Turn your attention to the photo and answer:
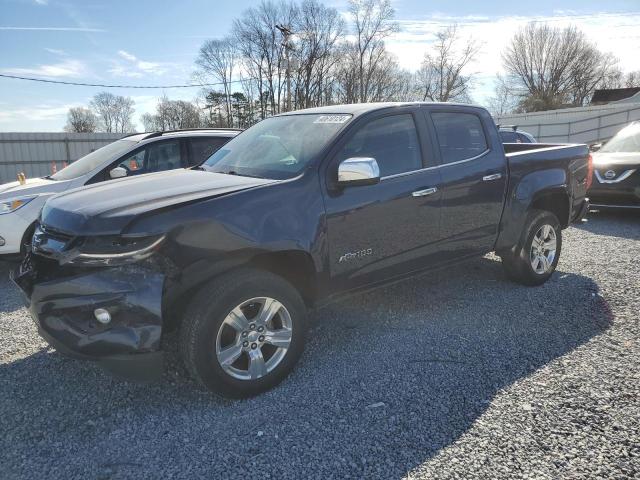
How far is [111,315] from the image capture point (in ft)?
8.34

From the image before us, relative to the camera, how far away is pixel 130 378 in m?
2.65

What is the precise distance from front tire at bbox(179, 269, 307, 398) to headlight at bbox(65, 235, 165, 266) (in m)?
0.41

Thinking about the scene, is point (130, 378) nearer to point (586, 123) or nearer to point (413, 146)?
point (413, 146)

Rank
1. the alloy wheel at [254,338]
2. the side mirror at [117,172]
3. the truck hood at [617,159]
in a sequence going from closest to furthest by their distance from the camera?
1. the alloy wheel at [254,338]
2. the side mirror at [117,172]
3. the truck hood at [617,159]

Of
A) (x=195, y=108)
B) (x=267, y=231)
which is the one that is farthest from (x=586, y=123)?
(x=195, y=108)

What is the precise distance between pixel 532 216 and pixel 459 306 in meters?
1.24

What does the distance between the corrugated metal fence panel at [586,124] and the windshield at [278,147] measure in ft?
89.9

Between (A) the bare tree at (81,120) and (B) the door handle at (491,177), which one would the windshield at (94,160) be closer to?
(B) the door handle at (491,177)

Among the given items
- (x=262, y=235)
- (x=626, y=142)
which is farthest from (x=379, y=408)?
(x=626, y=142)

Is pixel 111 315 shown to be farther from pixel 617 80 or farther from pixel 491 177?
pixel 617 80

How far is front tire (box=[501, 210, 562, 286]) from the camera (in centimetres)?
472

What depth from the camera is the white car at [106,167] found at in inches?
207

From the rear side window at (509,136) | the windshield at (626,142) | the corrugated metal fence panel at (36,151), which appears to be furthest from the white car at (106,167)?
the corrugated metal fence panel at (36,151)

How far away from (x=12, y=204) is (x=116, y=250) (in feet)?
12.0
